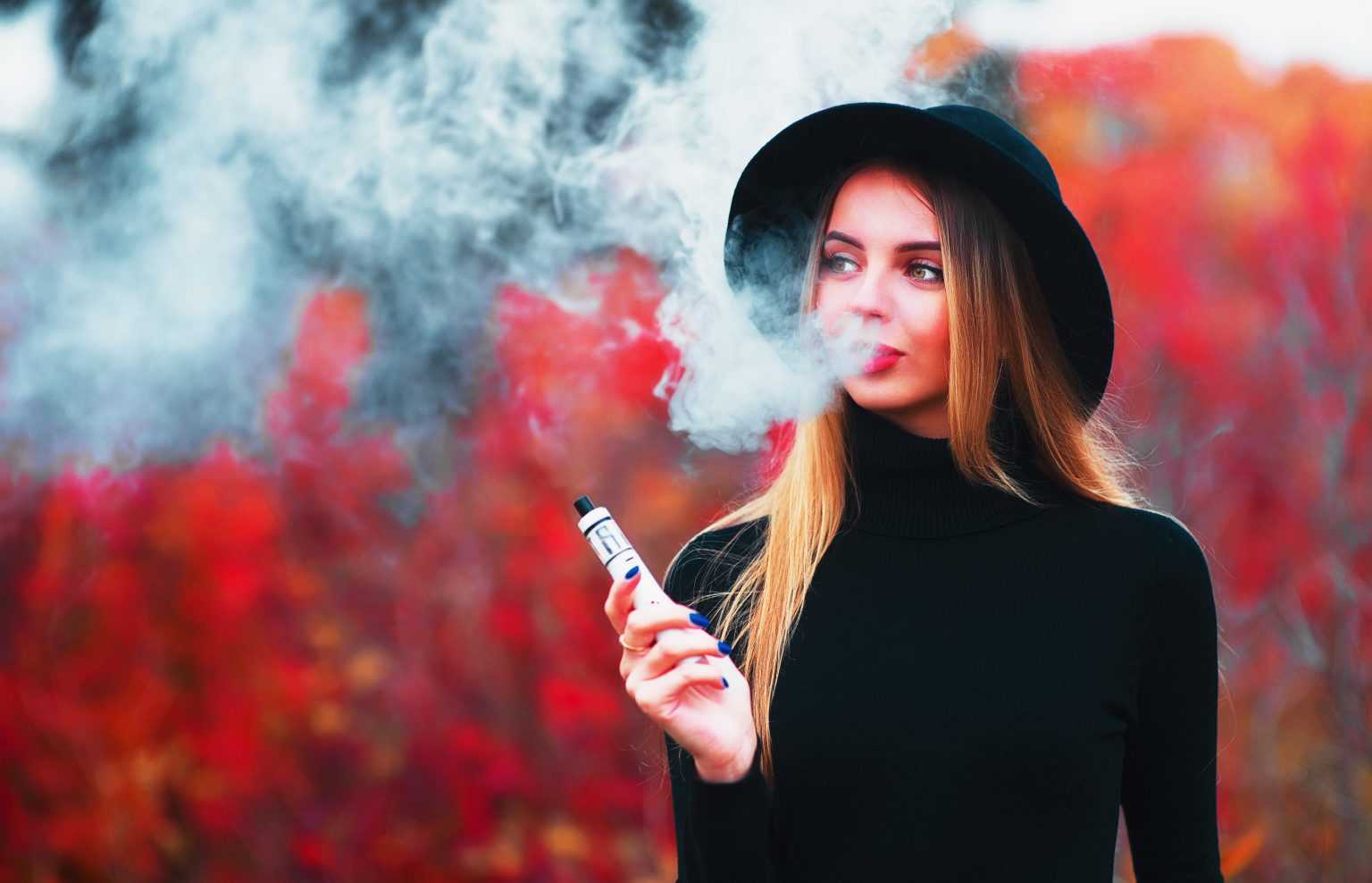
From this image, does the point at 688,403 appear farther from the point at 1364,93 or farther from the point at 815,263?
the point at 1364,93

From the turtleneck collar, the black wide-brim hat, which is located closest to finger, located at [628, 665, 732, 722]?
the turtleneck collar

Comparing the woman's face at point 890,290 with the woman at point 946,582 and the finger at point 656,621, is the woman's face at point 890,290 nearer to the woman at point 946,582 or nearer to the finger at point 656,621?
the woman at point 946,582

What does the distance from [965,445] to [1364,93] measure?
328 cm

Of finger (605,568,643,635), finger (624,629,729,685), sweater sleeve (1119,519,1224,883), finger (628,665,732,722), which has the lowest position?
sweater sleeve (1119,519,1224,883)

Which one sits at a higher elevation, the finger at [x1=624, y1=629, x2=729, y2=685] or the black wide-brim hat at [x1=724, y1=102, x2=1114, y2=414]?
the black wide-brim hat at [x1=724, y1=102, x2=1114, y2=414]

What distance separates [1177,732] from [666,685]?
3.17 ft

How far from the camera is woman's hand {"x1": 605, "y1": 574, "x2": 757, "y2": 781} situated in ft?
5.25

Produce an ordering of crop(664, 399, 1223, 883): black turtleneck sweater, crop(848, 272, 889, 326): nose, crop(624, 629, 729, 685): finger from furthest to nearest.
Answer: crop(848, 272, 889, 326): nose
crop(664, 399, 1223, 883): black turtleneck sweater
crop(624, 629, 729, 685): finger

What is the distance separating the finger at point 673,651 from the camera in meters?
1.59

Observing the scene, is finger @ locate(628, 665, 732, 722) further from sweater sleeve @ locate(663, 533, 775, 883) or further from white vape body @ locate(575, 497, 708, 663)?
sweater sleeve @ locate(663, 533, 775, 883)

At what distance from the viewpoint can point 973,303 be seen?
205cm

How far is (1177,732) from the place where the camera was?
6.72 feet

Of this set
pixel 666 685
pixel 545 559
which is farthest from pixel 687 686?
pixel 545 559

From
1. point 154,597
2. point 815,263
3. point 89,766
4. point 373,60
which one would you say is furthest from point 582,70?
point 89,766
